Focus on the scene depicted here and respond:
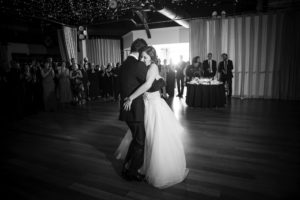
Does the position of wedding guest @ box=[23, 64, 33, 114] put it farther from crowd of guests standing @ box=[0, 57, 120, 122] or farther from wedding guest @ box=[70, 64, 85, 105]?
wedding guest @ box=[70, 64, 85, 105]

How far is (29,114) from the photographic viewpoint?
609cm

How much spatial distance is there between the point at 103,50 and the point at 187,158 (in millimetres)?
11689

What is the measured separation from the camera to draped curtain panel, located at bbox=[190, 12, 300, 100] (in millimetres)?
7324

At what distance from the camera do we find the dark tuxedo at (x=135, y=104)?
7.11 ft

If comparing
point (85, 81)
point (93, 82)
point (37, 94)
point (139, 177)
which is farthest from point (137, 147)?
point (93, 82)

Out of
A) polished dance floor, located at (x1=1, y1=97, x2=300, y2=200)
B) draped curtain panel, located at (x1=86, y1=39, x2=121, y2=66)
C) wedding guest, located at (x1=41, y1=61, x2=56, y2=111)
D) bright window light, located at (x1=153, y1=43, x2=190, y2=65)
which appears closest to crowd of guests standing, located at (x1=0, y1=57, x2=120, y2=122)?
wedding guest, located at (x1=41, y1=61, x2=56, y2=111)

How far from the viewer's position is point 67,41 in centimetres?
1077

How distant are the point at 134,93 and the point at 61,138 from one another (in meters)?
2.52

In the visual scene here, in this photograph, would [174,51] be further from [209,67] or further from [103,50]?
[209,67]

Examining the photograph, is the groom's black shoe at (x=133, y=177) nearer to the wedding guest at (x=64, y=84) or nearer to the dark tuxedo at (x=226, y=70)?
the wedding guest at (x=64, y=84)

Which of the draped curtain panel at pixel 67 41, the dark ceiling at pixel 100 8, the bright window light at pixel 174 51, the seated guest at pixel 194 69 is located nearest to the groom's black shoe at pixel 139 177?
the seated guest at pixel 194 69

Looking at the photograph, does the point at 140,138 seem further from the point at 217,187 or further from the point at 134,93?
the point at 217,187

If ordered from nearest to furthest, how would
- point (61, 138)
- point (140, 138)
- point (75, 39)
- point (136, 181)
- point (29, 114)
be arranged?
1. point (140, 138)
2. point (136, 181)
3. point (61, 138)
4. point (29, 114)
5. point (75, 39)

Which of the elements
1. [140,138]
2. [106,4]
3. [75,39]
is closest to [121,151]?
[140,138]
